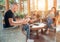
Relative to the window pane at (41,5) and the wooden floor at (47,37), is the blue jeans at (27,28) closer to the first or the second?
the wooden floor at (47,37)

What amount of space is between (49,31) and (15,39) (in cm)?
46

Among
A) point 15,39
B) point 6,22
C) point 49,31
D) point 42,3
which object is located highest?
point 42,3

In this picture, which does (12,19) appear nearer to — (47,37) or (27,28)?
(27,28)

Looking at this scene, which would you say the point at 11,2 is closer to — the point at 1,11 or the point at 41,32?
the point at 1,11

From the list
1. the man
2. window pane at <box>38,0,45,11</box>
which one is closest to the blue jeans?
the man

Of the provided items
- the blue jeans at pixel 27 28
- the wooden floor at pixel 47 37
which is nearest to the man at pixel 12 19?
the blue jeans at pixel 27 28

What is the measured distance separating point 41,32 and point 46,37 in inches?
3.5

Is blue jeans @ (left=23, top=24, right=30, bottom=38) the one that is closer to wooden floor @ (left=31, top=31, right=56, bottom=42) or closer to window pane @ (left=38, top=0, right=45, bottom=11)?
wooden floor @ (left=31, top=31, right=56, bottom=42)

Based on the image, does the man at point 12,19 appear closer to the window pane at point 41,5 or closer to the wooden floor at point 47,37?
the wooden floor at point 47,37

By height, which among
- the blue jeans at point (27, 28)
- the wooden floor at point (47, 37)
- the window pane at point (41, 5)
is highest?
the window pane at point (41, 5)

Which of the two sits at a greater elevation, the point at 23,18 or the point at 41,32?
the point at 23,18

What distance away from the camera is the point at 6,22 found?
1.69m

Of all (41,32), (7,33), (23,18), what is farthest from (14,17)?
(41,32)

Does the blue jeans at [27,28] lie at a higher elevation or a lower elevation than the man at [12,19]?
lower
